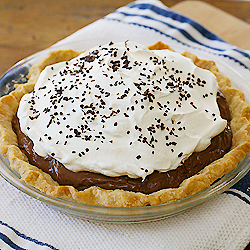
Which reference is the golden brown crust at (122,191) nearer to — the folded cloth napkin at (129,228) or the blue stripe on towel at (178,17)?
the folded cloth napkin at (129,228)

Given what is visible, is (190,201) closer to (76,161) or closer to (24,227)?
(76,161)

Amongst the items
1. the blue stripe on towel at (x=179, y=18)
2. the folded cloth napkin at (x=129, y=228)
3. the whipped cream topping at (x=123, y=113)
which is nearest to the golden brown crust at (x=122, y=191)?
the whipped cream topping at (x=123, y=113)

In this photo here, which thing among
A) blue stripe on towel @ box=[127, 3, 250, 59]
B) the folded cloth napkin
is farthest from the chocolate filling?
blue stripe on towel @ box=[127, 3, 250, 59]

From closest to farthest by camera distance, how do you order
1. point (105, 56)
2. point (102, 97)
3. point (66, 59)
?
point (102, 97), point (105, 56), point (66, 59)

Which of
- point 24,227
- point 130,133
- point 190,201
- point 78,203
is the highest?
point 130,133

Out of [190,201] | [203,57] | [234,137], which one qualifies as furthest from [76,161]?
[203,57]

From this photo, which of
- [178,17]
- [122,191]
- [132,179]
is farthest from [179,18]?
[122,191]

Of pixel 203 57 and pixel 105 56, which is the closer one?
pixel 105 56

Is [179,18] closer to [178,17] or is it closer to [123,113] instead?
[178,17]
